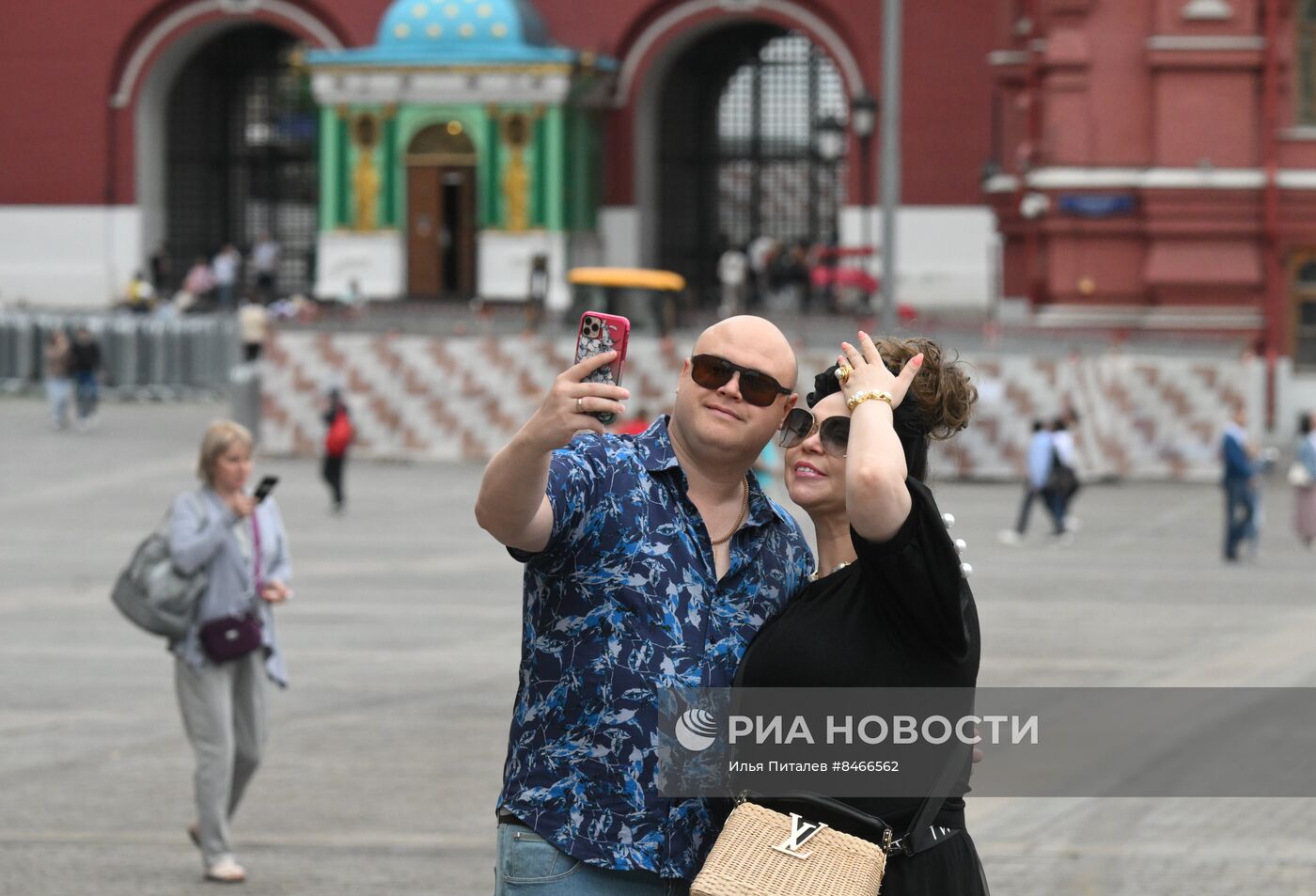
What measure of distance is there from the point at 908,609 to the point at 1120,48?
3050cm

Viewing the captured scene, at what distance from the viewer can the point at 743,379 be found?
197 inches

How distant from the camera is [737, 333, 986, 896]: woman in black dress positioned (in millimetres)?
4613

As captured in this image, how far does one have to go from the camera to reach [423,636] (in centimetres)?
→ 1647

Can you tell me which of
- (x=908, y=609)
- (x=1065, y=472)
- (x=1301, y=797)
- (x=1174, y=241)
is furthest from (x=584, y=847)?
(x=1174, y=241)

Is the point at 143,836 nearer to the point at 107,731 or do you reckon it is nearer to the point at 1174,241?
the point at 107,731

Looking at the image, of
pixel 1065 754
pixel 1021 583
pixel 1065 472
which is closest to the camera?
pixel 1065 754

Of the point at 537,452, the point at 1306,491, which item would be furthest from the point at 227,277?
the point at 537,452

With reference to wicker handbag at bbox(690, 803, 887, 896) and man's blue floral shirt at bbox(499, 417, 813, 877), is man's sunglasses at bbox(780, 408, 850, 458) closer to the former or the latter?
man's blue floral shirt at bbox(499, 417, 813, 877)

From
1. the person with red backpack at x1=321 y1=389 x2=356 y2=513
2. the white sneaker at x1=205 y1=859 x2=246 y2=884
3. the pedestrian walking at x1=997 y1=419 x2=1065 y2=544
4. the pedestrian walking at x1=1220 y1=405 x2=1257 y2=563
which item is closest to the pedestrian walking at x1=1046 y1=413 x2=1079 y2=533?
the pedestrian walking at x1=997 y1=419 x2=1065 y2=544

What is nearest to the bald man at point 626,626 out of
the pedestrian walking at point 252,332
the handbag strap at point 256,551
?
the handbag strap at point 256,551

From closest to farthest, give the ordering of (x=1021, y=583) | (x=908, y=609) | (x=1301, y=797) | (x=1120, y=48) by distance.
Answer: (x=908, y=609) < (x=1301, y=797) < (x=1021, y=583) < (x=1120, y=48)

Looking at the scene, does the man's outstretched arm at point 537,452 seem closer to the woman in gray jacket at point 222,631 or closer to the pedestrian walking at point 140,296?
the woman in gray jacket at point 222,631

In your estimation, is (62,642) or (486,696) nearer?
(486,696)

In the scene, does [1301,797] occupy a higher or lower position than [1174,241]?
lower
